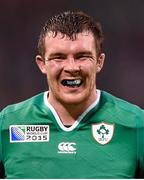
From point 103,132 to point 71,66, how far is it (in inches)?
10.7

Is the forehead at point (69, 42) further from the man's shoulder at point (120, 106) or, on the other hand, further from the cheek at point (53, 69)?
the man's shoulder at point (120, 106)

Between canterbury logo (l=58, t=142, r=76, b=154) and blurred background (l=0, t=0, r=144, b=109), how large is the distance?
192 cm

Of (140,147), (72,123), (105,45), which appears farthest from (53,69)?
(105,45)

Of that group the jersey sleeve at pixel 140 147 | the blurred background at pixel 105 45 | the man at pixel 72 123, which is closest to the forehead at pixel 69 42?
the man at pixel 72 123

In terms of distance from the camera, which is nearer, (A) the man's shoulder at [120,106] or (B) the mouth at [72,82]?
A: (B) the mouth at [72,82]

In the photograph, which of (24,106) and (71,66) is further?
(24,106)

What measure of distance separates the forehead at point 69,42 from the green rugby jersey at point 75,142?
8.7 inches

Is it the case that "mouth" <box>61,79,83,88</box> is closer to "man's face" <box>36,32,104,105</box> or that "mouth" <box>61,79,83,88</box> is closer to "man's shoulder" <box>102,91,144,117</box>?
"man's face" <box>36,32,104,105</box>

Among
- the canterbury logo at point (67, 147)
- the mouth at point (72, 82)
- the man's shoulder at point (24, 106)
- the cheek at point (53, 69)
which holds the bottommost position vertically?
the canterbury logo at point (67, 147)

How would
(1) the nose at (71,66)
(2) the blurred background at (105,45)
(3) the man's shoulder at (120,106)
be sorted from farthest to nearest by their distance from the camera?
(2) the blurred background at (105,45), (3) the man's shoulder at (120,106), (1) the nose at (71,66)

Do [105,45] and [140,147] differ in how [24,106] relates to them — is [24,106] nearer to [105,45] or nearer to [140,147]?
[140,147]

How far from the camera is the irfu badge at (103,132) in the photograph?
6.37ft

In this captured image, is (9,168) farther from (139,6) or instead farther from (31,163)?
(139,6)

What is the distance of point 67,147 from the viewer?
1919 mm
